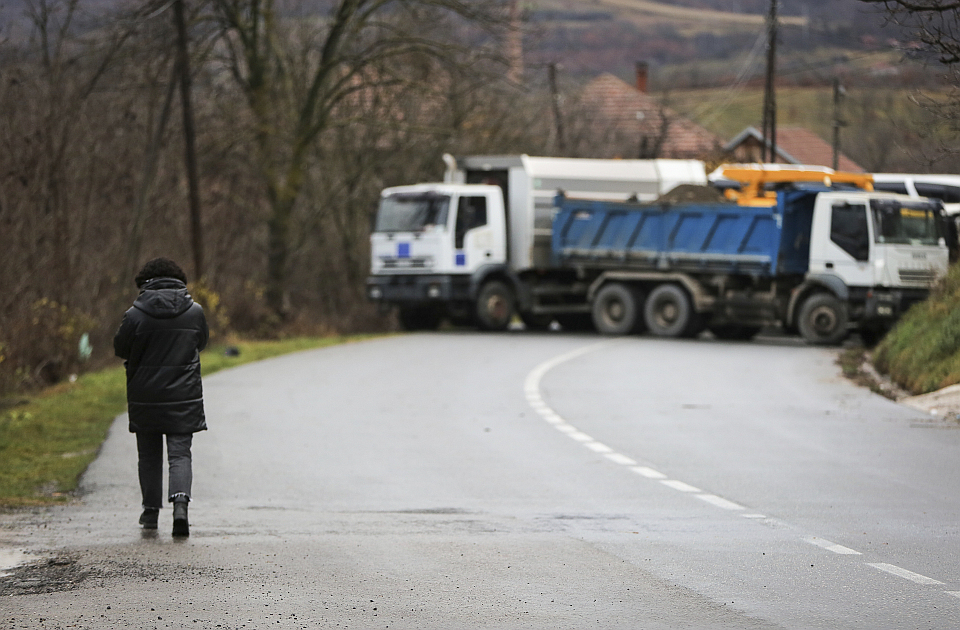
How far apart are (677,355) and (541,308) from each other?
767 centimetres

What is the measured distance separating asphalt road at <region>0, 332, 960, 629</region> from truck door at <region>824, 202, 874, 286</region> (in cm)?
865

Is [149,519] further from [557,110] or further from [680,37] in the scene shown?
[680,37]

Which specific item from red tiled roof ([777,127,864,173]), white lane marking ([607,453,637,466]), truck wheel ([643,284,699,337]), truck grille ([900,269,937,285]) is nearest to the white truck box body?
truck wheel ([643,284,699,337])

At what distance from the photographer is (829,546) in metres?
7.97

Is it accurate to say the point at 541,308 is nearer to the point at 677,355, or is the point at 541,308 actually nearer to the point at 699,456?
the point at 677,355

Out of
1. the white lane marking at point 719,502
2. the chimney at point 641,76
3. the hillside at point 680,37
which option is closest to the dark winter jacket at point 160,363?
the white lane marking at point 719,502

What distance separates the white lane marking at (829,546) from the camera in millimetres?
7758

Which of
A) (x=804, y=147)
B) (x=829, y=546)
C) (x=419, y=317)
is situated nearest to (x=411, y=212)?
(x=419, y=317)

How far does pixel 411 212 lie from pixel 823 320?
8806mm

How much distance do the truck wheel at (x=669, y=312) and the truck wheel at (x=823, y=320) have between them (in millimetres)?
2403

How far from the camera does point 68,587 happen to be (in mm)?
6719

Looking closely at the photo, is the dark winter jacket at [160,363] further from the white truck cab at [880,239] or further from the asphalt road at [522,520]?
the white truck cab at [880,239]

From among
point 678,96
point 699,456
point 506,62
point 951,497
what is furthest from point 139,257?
point 678,96

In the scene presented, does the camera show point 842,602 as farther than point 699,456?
No
